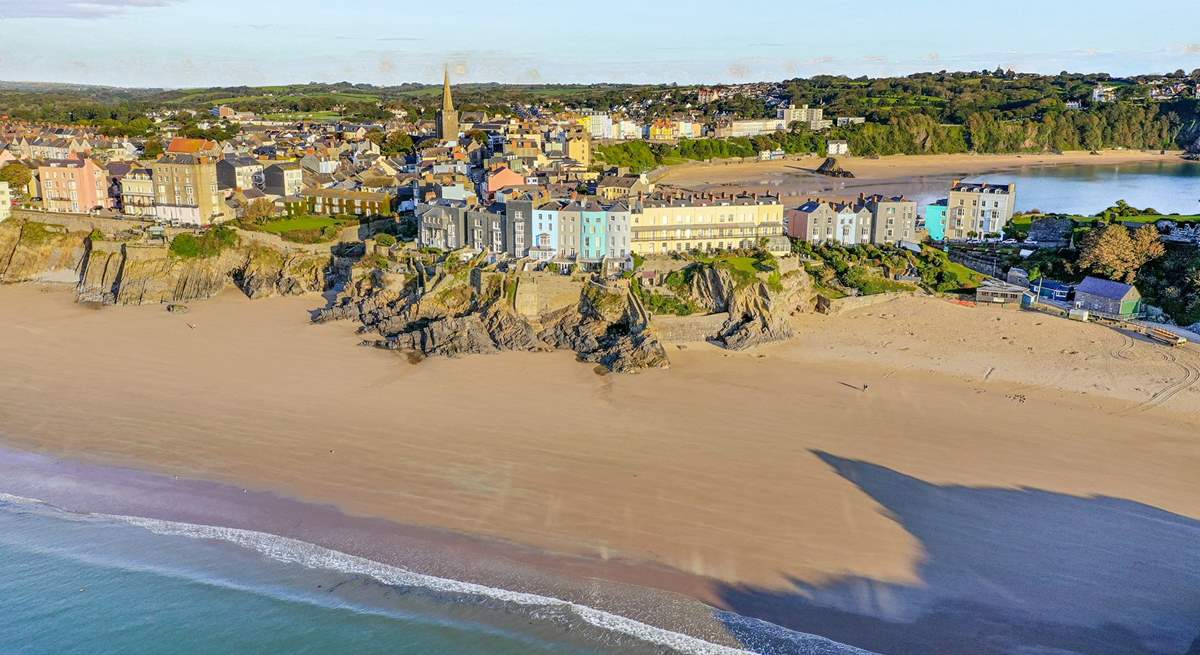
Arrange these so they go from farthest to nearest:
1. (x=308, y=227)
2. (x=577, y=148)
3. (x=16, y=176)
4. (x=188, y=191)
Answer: (x=577, y=148) → (x=16, y=176) → (x=188, y=191) → (x=308, y=227)

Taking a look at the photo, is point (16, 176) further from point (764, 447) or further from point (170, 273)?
point (764, 447)

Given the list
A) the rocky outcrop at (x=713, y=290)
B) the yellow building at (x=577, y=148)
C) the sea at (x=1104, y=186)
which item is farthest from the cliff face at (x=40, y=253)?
the sea at (x=1104, y=186)

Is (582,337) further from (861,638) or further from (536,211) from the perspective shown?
(861,638)

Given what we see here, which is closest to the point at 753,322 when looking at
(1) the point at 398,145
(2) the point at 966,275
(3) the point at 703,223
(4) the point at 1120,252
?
(3) the point at 703,223

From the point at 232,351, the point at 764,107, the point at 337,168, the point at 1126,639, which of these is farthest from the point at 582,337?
the point at 764,107

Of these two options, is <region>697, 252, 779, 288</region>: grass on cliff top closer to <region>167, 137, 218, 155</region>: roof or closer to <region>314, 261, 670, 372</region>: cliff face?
<region>314, 261, 670, 372</region>: cliff face
